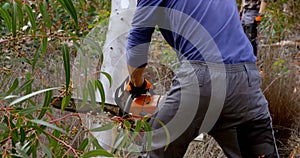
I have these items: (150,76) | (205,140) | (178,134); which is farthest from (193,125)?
(150,76)

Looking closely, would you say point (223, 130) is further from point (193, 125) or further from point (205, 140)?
point (205, 140)

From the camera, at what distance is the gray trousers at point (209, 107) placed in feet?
9.32

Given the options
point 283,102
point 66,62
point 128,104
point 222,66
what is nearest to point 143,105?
point 128,104

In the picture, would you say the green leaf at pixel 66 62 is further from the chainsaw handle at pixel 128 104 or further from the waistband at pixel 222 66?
the chainsaw handle at pixel 128 104

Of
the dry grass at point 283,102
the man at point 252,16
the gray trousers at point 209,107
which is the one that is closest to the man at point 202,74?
the gray trousers at point 209,107

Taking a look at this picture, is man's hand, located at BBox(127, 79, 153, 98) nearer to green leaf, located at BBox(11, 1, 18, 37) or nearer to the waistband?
the waistband

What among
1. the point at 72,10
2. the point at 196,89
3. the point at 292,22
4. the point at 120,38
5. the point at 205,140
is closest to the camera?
the point at 72,10

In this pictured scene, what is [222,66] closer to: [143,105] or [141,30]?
[141,30]

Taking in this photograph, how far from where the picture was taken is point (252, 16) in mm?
5738

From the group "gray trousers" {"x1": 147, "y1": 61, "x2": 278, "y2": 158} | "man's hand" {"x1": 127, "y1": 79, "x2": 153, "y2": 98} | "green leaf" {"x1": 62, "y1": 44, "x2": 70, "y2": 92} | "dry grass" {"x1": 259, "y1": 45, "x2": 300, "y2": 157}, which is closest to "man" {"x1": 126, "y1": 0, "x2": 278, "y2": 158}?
"gray trousers" {"x1": 147, "y1": 61, "x2": 278, "y2": 158}

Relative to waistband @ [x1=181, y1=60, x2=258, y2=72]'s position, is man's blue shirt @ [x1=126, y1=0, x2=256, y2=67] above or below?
above

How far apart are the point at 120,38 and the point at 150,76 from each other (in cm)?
109

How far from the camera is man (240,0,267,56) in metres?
5.50

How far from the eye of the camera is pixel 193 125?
2.92 metres
